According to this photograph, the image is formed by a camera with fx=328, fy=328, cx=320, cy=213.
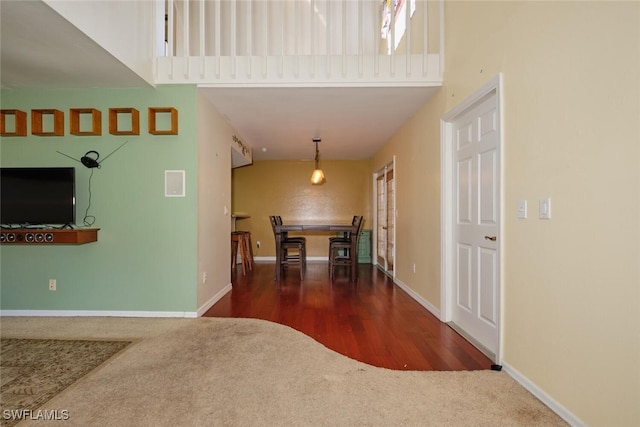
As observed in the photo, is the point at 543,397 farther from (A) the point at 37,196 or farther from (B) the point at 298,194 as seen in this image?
(B) the point at 298,194

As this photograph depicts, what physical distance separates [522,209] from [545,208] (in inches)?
8.2

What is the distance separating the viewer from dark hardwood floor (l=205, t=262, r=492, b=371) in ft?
7.67

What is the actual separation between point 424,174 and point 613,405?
2.62 m

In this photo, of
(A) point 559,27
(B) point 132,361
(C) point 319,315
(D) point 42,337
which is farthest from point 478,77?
(D) point 42,337

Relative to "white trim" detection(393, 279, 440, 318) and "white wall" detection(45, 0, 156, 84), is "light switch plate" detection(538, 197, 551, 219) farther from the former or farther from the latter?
"white wall" detection(45, 0, 156, 84)

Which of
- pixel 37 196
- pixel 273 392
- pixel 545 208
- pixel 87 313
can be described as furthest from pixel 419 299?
pixel 37 196

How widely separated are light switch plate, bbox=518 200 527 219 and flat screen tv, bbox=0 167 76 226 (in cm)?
372

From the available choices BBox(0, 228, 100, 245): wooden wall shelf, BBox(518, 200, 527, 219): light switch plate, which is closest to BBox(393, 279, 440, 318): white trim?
BBox(518, 200, 527, 219): light switch plate

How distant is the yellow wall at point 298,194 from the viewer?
738 cm

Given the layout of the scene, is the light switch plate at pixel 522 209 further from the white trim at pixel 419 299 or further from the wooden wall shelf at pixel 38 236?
the wooden wall shelf at pixel 38 236

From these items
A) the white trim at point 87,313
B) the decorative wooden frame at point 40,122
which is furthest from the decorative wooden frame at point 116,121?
the white trim at point 87,313

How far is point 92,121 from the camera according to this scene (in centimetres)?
314

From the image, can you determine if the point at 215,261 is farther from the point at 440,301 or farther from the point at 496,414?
the point at 496,414

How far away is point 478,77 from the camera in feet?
8.08
